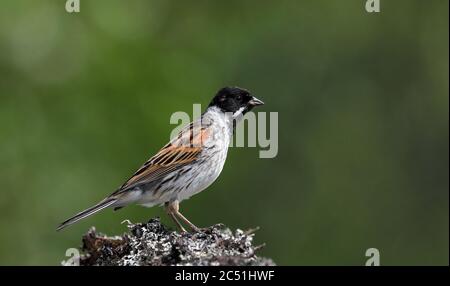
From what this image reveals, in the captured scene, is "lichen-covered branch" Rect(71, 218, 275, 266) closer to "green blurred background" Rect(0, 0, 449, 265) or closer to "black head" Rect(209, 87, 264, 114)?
"black head" Rect(209, 87, 264, 114)

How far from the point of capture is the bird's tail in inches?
303

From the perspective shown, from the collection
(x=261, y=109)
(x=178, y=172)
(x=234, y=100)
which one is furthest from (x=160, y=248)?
(x=261, y=109)

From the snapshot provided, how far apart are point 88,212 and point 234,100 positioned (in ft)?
8.14

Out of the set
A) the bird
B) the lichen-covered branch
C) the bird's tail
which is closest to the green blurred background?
the bird

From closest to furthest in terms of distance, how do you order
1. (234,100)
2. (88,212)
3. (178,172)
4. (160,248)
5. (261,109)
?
(160,248) < (88,212) < (178,172) < (234,100) < (261,109)

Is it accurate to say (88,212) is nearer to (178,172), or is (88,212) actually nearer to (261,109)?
(178,172)

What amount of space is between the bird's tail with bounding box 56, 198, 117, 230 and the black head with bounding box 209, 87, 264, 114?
6.37 ft

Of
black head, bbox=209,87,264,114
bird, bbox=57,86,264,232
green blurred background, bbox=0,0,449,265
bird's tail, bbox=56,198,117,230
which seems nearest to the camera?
bird's tail, bbox=56,198,117,230

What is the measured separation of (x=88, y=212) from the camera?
8.05m

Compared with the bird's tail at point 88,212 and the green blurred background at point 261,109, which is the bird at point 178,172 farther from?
the green blurred background at point 261,109

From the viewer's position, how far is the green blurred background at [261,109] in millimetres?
13062

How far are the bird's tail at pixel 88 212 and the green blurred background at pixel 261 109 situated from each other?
12.8ft

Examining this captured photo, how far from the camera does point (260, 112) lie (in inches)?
581

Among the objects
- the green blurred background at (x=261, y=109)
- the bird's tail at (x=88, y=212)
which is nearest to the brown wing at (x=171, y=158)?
the bird's tail at (x=88, y=212)
